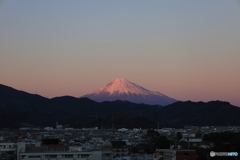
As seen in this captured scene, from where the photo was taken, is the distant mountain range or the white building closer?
the white building

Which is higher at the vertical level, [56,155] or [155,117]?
[155,117]

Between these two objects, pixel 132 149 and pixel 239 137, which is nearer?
pixel 239 137

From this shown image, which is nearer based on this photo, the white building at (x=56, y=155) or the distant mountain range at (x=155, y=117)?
the white building at (x=56, y=155)

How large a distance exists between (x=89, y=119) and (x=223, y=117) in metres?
40.2

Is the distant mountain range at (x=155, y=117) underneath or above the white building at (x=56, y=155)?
above

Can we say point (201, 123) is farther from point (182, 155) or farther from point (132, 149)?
point (182, 155)

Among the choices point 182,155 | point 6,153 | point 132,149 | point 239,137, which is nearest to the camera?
point 182,155

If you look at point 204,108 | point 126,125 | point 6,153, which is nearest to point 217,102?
point 204,108

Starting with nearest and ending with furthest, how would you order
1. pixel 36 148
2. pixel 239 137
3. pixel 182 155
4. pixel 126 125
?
pixel 182 155 < pixel 36 148 < pixel 239 137 < pixel 126 125

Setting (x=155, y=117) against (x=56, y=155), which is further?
(x=155, y=117)

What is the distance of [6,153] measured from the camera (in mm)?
38594

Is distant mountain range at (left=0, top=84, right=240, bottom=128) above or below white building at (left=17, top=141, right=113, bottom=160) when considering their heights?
above

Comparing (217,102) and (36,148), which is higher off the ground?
(217,102)

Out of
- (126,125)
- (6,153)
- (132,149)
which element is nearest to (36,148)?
(6,153)
